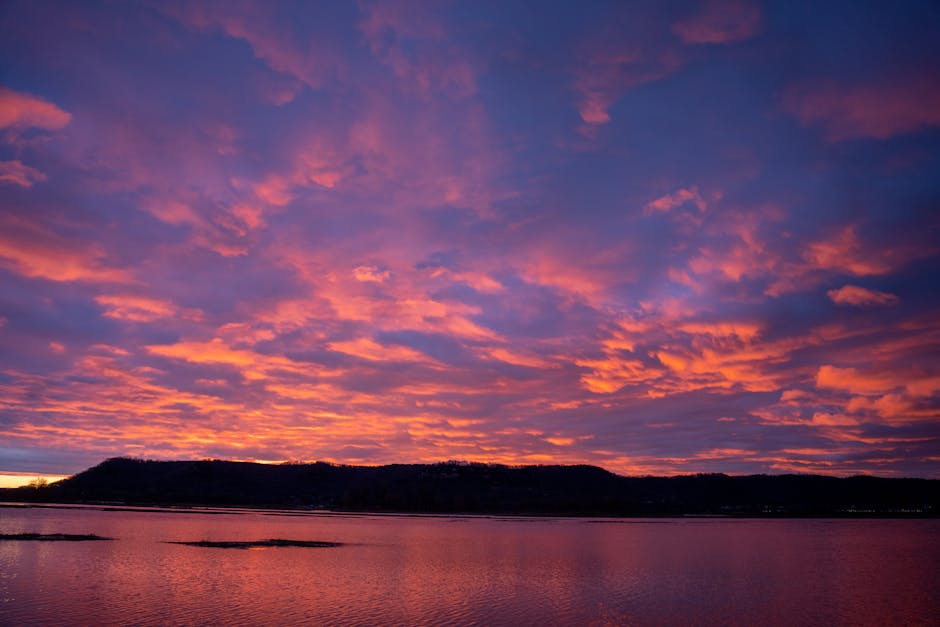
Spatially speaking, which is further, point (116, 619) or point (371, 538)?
point (371, 538)

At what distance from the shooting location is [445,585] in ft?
150

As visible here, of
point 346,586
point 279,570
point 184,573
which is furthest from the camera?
point 279,570

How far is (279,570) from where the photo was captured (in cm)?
5031

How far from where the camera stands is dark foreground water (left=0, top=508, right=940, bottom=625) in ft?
111

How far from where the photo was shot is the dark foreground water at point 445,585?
1330 inches

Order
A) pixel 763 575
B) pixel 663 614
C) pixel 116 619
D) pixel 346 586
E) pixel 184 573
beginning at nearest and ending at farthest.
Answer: pixel 116 619 < pixel 663 614 < pixel 346 586 < pixel 184 573 < pixel 763 575

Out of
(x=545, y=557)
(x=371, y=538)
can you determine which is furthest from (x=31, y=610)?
(x=371, y=538)

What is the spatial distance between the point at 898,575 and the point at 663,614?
3576 cm

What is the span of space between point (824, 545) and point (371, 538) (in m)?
65.3

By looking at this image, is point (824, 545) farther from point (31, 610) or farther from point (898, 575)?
point (31, 610)

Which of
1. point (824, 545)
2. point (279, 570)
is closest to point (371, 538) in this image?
point (279, 570)

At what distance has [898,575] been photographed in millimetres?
58688

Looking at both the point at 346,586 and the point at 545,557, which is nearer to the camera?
the point at 346,586

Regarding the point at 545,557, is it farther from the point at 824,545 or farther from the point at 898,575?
the point at 824,545
